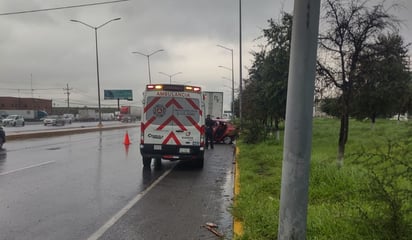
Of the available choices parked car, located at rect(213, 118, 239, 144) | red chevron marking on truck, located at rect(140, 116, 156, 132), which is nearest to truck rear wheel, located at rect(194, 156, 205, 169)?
red chevron marking on truck, located at rect(140, 116, 156, 132)

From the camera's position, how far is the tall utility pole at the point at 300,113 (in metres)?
3.78

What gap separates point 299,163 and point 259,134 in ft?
60.1

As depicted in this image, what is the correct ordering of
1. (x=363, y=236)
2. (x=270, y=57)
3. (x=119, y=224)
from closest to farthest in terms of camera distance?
(x=363, y=236)
(x=119, y=224)
(x=270, y=57)

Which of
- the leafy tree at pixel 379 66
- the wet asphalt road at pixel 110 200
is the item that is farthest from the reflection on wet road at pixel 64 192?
the leafy tree at pixel 379 66

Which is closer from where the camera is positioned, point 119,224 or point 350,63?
point 119,224

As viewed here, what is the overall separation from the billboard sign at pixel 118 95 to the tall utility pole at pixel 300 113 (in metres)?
80.7

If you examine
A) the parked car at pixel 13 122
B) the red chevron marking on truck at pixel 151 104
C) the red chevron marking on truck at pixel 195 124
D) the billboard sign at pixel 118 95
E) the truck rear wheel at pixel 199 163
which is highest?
the billboard sign at pixel 118 95

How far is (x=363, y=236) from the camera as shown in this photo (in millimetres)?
4633

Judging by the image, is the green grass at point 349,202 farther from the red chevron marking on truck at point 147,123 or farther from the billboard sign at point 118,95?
the billboard sign at point 118,95

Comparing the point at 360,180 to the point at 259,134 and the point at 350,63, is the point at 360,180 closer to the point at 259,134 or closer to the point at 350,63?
the point at 350,63

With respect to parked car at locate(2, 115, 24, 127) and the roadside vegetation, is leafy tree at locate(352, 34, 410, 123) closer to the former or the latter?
the roadside vegetation

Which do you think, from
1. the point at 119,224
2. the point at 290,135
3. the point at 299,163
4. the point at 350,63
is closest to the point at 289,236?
the point at 299,163

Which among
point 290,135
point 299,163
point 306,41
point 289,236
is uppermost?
point 306,41

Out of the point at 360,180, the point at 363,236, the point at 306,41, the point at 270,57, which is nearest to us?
the point at 306,41
